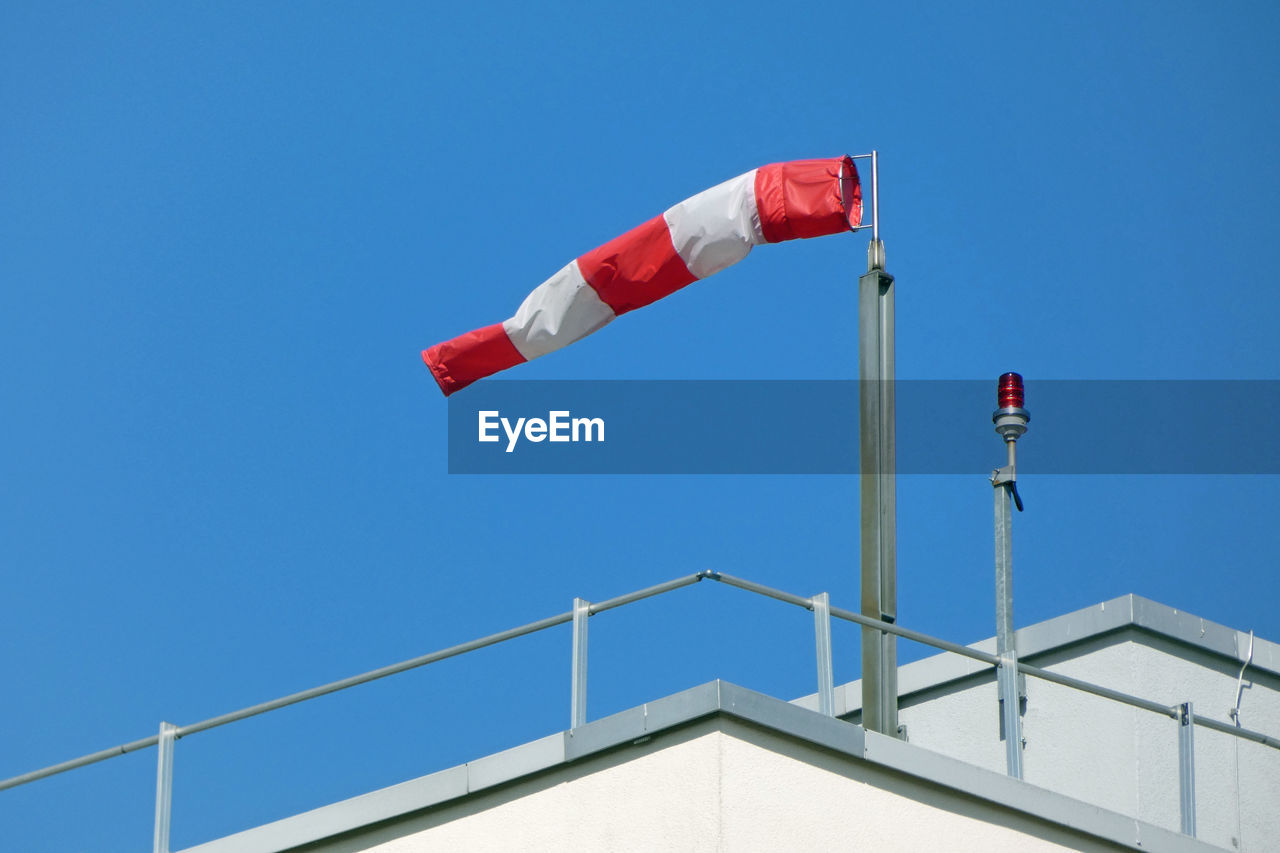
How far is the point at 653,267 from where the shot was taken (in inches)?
660

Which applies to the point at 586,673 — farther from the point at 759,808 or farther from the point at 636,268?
the point at 636,268

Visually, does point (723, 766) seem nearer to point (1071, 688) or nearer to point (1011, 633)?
point (1071, 688)

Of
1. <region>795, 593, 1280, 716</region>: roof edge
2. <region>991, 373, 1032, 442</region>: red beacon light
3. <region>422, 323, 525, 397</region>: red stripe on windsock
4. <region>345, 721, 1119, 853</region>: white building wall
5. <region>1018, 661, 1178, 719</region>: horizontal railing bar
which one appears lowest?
<region>345, 721, 1119, 853</region>: white building wall

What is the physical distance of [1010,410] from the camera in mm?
15859

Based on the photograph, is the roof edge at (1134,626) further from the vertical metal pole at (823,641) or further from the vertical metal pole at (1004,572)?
the vertical metal pole at (823,641)

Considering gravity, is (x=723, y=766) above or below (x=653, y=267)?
below

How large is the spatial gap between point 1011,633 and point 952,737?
1.63 metres

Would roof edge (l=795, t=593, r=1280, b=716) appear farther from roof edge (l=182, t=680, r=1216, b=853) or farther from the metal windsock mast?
roof edge (l=182, t=680, r=1216, b=853)

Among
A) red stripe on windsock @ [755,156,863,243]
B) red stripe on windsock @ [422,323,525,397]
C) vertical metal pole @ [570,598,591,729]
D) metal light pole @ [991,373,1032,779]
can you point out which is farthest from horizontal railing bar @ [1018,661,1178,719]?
red stripe on windsock @ [422,323,525,397]

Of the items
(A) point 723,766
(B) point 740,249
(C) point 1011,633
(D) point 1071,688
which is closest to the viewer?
(A) point 723,766

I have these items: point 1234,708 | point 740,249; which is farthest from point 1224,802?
point 740,249

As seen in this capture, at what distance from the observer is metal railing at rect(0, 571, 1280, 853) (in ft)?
40.7

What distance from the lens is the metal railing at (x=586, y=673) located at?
12.4 metres

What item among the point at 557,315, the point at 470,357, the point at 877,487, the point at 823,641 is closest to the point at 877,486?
the point at 877,487
